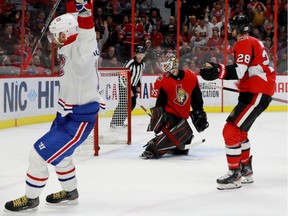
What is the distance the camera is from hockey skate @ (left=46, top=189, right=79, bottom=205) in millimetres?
4582

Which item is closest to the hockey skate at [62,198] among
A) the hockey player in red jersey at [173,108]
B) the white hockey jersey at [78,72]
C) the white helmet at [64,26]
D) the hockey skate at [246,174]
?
the white hockey jersey at [78,72]

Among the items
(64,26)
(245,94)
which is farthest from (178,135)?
(64,26)

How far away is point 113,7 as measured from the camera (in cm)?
1189

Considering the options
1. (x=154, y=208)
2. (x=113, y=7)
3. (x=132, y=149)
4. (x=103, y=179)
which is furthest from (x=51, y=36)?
(x=113, y=7)

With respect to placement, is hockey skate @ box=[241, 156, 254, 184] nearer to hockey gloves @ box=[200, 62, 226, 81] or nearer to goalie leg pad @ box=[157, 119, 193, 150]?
hockey gloves @ box=[200, 62, 226, 81]

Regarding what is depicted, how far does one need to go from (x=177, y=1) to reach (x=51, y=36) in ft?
25.9

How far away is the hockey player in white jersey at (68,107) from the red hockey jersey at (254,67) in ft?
Answer: 4.00

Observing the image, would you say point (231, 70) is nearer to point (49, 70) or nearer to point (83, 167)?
point (83, 167)

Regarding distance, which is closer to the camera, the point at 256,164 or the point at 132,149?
the point at 256,164

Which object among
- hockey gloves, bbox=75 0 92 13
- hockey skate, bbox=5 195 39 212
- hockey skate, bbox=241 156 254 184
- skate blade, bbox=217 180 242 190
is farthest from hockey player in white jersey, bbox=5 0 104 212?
hockey skate, bbox=241 156 254 184

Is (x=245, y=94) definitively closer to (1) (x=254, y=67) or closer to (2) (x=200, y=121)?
(1) (x=254, y=67)

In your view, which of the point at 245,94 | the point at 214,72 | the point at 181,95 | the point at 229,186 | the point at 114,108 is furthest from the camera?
the point at 114,108

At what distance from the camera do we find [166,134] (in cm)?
678

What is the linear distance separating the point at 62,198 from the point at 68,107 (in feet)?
2.03
